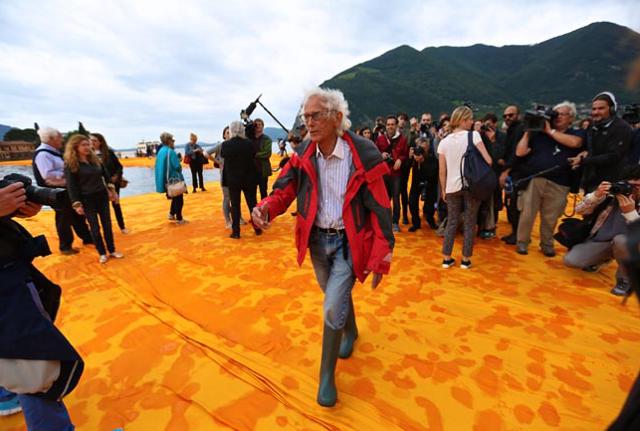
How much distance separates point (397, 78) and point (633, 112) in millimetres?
110284

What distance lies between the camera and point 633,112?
16.3 feet

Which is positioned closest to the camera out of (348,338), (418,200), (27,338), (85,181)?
(27,338)

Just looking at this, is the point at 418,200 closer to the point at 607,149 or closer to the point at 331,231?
the point at 607,149

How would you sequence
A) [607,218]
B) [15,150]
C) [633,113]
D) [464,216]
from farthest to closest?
1. [15,150]
2. [633,113]
3. [464,216]
4. [607,218]

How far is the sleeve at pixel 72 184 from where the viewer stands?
3.95 meters

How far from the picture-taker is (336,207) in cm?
200

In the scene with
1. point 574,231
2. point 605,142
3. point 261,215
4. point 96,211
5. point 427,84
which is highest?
point 427,84

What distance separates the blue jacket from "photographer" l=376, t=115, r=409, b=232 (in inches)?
156

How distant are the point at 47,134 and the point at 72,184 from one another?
1132 millimetres

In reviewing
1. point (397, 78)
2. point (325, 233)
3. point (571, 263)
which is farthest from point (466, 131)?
point (397, 78)

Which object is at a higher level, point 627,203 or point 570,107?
point 570,107

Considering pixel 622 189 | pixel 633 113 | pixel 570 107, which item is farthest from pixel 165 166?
pixel 633 113

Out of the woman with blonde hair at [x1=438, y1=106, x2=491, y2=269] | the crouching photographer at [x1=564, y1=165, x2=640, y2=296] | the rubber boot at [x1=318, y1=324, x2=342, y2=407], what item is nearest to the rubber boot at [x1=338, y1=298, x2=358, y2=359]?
the rubber boot at [x1=318, y1=324, x2=342, y2=407]

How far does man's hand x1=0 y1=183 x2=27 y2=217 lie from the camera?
55.5 inches
